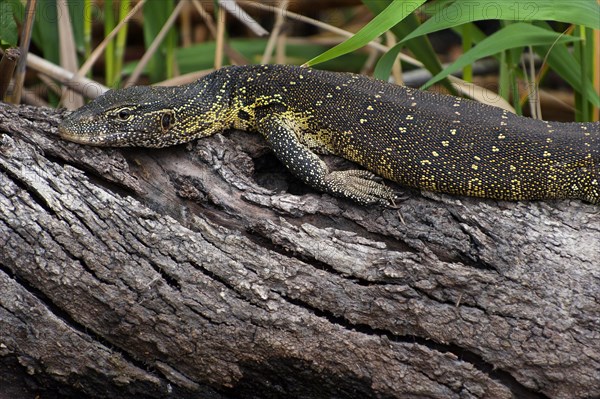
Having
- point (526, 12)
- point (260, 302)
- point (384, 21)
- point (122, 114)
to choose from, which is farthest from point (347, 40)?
point (260, 302)

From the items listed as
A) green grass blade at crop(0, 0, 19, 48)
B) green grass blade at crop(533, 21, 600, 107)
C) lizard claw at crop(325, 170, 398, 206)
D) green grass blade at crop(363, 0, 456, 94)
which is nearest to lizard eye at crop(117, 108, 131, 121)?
green grass blade at crop(0, 0, 19, 48)

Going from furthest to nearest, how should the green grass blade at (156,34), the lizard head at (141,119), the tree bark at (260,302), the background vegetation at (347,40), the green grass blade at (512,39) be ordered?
the green grass blade at (156,34) → the green grass blade at (512,39) → the background vegetation at (347,40) → the lizard head at (141,119) → the tree bark at (260,302)

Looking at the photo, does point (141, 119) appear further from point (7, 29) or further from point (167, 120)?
point (7, 29)

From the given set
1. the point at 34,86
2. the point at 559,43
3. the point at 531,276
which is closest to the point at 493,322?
the point at 531,276

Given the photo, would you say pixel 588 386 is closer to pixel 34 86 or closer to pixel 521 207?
pixel 521 207

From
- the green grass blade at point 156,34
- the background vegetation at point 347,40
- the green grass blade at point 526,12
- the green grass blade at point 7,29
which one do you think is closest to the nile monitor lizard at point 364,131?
A: the background vegetation at point 347,40

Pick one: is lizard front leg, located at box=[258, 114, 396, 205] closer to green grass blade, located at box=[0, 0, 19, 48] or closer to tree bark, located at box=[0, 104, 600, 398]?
tree bark, located at box=[0, 104, 600, 398]

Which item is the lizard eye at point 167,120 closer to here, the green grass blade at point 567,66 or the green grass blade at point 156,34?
the green grass blade at point 156,34
